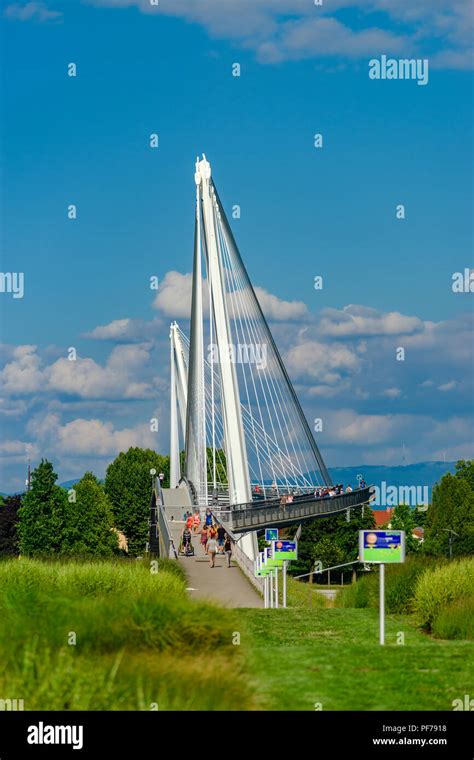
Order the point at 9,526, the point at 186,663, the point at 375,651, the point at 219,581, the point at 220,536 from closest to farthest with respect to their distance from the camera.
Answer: the point at 186,663, the point at 375,651, the point at 219,581, the point at 220,536, the point at 9,526

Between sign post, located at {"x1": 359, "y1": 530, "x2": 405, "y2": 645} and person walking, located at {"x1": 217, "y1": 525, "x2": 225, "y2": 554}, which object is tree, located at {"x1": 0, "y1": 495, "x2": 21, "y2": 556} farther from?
sign post, located at {"x1": 359, "y1": 530, "x2": 405, "y2": 645}

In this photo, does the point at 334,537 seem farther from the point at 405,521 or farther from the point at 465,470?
the point at 465,470

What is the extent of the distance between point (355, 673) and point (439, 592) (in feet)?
25.1

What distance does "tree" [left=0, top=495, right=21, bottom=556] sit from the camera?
97.5 meters

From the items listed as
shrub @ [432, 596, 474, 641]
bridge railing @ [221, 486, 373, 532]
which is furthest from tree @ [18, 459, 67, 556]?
shrub @ [432, 596, 474, 641]

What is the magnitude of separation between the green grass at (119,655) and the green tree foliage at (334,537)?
2698 inches

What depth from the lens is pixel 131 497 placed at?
4225 inches

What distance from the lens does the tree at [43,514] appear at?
78812 millimetres

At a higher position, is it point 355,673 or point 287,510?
point 287,510

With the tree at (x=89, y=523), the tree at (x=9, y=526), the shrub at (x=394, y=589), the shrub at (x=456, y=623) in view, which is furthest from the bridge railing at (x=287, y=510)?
the tree at (x=9, y=526)

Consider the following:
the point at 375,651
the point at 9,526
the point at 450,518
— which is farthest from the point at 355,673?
the point at 9,526

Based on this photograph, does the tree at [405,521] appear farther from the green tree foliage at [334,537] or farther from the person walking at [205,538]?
the person walking at [205,538]

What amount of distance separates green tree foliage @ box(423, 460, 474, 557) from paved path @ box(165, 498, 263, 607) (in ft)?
151
